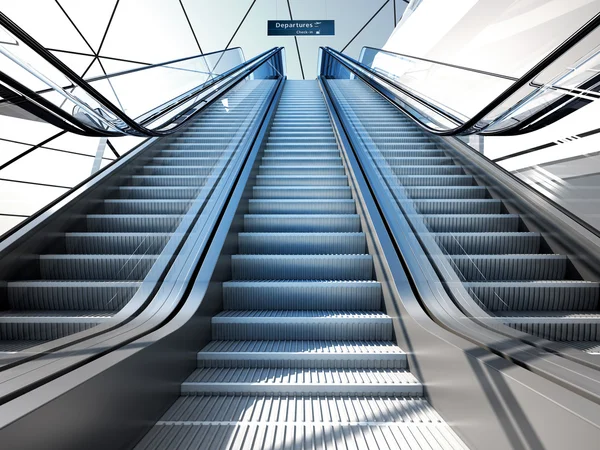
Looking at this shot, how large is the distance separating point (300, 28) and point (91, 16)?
586cm

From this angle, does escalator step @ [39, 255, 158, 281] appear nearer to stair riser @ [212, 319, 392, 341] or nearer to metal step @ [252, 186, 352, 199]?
stair riser @ [212, 319, 392, 341]

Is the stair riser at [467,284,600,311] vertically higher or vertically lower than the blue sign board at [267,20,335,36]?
lower

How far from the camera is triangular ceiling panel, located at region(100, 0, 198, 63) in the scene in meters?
11.1

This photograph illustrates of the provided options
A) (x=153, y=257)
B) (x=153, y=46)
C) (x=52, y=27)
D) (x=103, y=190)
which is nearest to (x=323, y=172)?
(x=103, y=190)

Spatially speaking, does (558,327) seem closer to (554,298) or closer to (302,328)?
(554,298)

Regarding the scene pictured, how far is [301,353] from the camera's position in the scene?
81.3 inches

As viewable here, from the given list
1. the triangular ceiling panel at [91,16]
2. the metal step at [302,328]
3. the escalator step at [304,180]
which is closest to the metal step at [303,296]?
the metal step at [302,328]

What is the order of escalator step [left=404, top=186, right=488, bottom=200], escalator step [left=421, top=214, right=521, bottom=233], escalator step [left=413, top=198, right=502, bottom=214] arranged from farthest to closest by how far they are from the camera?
escalator step [left=404, top=186, right=488, bottom=200] < escalator step [left=413, top=198, right=502, bottom=214] < escalator step [left=421, top=214, right=521, bottom=233]

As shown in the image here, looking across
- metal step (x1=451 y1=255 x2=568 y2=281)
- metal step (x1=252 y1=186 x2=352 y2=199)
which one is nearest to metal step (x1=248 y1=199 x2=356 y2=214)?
metal step (x1=252 y1=186 x2=352 y2=199)

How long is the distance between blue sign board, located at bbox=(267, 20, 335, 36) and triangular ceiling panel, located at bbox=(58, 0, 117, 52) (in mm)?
4735

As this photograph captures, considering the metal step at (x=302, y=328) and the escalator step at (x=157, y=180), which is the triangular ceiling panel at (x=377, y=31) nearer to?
the escalator step at (x=157, y=180)

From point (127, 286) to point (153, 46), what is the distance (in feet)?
43.1

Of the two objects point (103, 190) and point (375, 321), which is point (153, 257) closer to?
point (375, 321)

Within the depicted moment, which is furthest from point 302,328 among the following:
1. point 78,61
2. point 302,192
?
point 78,61
